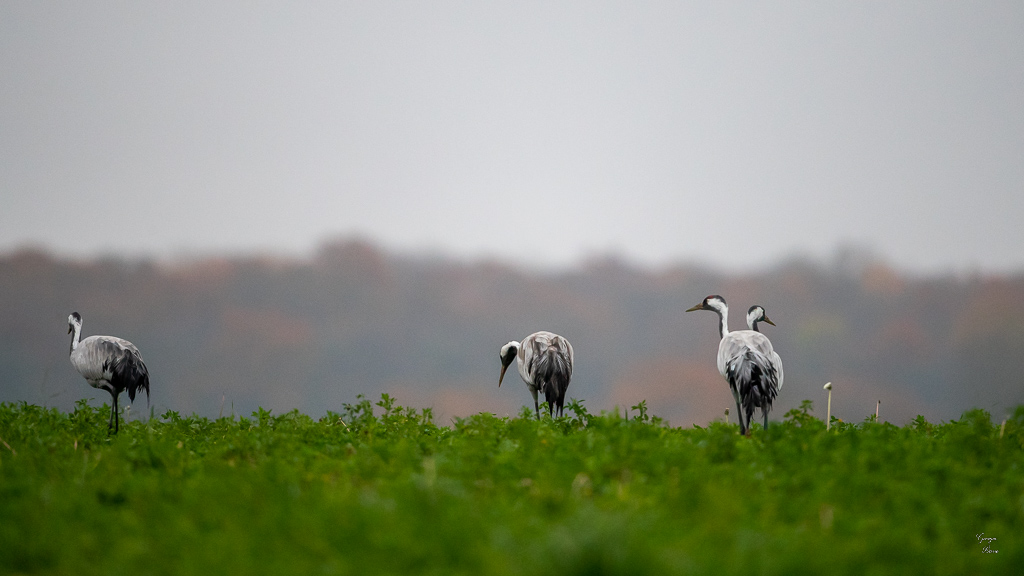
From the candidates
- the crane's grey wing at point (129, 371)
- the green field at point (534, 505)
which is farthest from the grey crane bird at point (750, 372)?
the crane's grey wing at point (129, 371)

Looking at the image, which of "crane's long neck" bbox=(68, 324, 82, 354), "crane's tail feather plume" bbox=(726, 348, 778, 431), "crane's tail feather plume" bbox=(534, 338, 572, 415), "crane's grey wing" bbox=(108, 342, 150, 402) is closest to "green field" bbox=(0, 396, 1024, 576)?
"crane's tail feather plume" bbox=(726, 348, 778, 431)

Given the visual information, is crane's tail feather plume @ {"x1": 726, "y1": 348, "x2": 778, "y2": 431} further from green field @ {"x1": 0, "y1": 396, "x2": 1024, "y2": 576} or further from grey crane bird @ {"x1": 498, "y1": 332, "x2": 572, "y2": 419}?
grey crane bird @ {"x1": 498, "y1": 332, "x2": 572, "y2": 419}

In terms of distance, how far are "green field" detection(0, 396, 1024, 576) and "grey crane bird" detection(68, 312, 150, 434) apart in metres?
5.24

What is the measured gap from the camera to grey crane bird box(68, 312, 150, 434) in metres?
13.2

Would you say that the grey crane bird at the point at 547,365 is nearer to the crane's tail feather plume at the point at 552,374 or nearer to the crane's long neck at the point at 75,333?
the crane's tail feather plume at the point at 552,374

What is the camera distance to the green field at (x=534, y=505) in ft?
12.0

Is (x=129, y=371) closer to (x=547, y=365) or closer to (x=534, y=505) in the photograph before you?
(x=547, y=365)

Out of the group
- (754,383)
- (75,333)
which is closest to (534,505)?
(754,383)

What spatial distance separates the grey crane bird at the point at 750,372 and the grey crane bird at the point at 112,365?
10.4m

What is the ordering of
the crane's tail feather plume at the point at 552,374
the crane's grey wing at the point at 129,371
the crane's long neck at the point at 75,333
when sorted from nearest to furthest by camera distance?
the crane's tail feather plume at the point at 552,374, the crane's grey wing at the point at 129,371, the crane's long neck at the point at 75,333

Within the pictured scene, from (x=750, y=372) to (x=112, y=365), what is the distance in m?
11.1

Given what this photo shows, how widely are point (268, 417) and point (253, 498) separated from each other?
582 cm

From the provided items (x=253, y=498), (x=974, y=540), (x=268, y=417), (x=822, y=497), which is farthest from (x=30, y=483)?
(x=974, y=540)

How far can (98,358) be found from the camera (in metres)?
13.4
